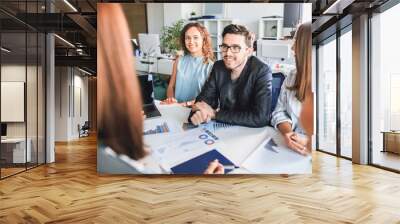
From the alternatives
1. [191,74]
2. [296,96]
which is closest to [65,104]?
[191,74]

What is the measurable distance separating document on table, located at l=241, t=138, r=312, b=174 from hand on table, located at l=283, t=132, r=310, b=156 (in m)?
0.07

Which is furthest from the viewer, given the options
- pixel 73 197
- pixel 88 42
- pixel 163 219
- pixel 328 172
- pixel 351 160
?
pixel 88 42

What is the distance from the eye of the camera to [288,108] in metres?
6.38

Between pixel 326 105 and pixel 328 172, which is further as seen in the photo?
pixel 326 105

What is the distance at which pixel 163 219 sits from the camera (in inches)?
156

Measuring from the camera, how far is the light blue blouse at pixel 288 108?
6359 mm

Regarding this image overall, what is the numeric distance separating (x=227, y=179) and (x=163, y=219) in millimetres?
2561

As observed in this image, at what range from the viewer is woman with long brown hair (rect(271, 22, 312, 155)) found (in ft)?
20.9

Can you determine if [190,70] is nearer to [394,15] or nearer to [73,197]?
[73,197]

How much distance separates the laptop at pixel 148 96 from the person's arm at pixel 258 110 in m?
1.07

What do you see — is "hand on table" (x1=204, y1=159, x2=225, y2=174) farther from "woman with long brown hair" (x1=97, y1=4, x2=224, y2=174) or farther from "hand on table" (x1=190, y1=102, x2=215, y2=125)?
"hand on table" (x1=190, y1=102, x2=215, y2=125)

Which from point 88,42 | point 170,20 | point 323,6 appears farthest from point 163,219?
point 88,42

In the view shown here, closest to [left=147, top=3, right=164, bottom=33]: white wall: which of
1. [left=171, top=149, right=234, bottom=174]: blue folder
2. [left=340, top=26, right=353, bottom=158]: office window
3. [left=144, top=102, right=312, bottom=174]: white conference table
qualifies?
[left=144, top=102, right=312, bottom=174]: white conference table

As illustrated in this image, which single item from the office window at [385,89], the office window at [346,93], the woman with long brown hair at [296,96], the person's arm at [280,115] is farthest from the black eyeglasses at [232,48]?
the office window at [346,93]
